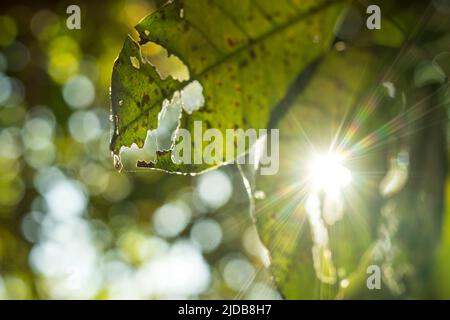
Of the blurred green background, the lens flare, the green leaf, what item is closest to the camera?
the green leaf

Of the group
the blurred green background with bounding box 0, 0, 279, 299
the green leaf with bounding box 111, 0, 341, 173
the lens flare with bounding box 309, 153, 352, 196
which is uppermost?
the blurred green background with bounding box 0, 0, 279, 299

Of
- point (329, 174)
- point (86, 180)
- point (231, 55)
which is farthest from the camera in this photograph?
point (86, 180)

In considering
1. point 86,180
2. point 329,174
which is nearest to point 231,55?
Answer: point 329,174

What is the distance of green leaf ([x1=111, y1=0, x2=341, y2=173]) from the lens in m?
0.71

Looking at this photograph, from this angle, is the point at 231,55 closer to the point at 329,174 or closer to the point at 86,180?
the point at 329,174

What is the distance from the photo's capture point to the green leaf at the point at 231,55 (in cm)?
71

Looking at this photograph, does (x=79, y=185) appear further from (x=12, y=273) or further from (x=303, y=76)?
(x=303, y=76)

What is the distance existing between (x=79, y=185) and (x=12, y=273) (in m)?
1.22

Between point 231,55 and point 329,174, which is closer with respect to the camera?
point 231,55

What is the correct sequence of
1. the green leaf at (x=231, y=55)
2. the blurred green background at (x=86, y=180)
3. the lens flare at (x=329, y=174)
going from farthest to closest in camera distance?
the blurred green background at (x=86, y=180)
the lens flare at (x=329, y=174)
the green leaf at (x=231, y=55)

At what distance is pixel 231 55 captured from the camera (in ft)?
2.46

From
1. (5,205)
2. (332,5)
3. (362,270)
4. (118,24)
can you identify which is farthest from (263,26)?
(5,205)

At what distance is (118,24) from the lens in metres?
4.34

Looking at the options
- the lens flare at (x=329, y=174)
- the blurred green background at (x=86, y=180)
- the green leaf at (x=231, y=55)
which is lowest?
the lens flare at (x=329, y=174)
